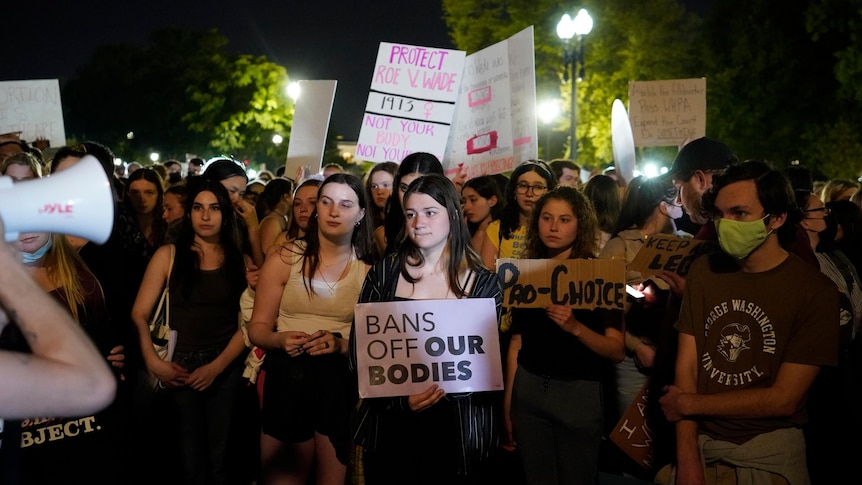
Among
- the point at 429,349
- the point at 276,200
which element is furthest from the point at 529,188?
the point at 276,200

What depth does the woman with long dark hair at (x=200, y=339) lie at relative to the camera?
5203 millimetres

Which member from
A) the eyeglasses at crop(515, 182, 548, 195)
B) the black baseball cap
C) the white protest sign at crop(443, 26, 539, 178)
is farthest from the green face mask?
the white protest sign at crop(443, 26, 539, 178)

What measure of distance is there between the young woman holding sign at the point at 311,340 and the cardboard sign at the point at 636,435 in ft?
5.14

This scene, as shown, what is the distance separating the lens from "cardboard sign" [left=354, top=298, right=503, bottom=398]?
3861 millimetres

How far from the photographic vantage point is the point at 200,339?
209 inches

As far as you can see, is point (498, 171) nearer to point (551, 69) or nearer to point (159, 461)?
point (159, 461)

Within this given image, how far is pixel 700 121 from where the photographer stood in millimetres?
10508

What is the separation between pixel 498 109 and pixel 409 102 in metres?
0.95

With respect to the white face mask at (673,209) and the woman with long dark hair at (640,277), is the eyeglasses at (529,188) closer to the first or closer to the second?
the woman with long dark hair at (640,277)

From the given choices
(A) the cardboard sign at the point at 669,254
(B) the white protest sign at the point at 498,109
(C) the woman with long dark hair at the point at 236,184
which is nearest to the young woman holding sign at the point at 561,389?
(A) the cardboard sign at the point at 669,254

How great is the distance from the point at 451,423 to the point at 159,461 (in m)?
3.05

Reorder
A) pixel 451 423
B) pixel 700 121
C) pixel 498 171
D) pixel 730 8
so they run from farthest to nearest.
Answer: pixel 730 8 < pixel 700 121 < pixel 498 171 < pixel 451 423

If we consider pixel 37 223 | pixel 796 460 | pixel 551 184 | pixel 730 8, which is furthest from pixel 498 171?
pixel 730 8

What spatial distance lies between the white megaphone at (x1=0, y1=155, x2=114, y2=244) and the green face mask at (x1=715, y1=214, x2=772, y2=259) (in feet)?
8.56
